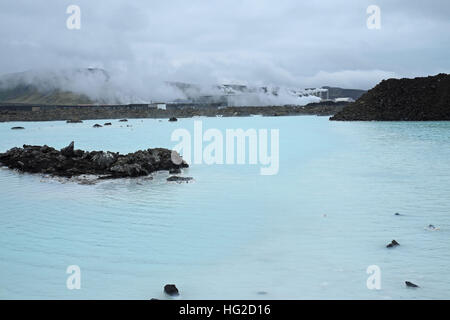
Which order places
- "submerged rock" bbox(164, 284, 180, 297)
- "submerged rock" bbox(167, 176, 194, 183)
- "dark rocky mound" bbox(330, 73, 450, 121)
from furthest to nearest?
"dark rocky mound" bbox(330, 73, 450, 121) < "submerged rock" bbox(167, 176, 194, 183) < "submerged rock" bbox(164, 284, 180, 297)

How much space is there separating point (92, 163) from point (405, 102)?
51.3 metres

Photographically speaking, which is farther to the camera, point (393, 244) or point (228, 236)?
point (228, 236)

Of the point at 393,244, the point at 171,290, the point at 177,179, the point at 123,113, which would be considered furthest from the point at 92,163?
Answer: the point at 123,113

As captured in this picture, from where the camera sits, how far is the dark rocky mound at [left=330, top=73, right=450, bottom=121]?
178 ft

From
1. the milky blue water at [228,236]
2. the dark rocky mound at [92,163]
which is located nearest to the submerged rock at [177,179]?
the milky blue water at [228,236]

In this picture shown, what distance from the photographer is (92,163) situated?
1609 cm

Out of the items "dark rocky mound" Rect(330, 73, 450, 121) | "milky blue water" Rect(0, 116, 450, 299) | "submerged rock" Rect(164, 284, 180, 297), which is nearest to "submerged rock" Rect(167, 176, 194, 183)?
"milky blue water" Rect(0, 116, 450, 299)

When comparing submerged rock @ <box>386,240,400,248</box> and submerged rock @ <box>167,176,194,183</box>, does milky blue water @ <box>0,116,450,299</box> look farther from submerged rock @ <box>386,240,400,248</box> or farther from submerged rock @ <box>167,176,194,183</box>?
submerged rock @ <box>167,176,194,183</box>

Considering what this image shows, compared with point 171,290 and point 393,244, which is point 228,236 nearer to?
point 171,290

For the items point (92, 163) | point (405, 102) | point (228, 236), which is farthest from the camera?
point (405, 102)

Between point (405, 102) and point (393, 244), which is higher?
point (405, 102)

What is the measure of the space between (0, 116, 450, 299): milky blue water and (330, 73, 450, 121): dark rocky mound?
43.8 m

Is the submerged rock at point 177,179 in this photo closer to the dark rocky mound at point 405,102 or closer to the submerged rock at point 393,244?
the submerged rock at point 393,244
